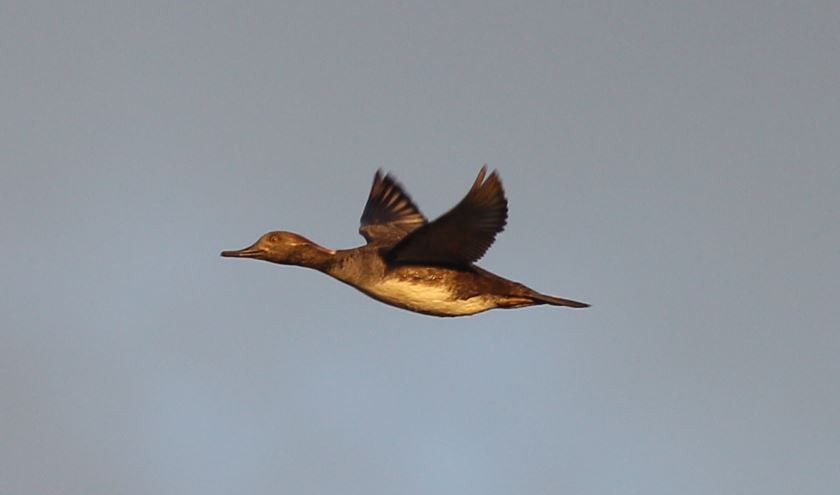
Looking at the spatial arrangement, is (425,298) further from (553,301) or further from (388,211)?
(388,211)

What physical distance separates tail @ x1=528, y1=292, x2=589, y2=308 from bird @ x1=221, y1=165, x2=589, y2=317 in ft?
0.04

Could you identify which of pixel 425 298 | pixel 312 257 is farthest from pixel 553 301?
pixel 312 257

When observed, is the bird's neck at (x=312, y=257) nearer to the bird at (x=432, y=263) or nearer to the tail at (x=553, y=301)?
the bird at (x=432, y=263)

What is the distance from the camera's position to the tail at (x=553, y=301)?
18688 millimetres

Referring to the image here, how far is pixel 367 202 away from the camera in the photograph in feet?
72.4

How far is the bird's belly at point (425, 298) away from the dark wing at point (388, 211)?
2965 mm

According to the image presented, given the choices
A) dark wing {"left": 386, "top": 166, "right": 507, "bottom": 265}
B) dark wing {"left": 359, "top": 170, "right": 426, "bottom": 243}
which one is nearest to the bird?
dark wing {"left": 386, "top": 166, "right": 507, "bottom": 265}

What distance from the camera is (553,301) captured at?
61.6 feet

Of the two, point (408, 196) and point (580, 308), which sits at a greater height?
point (408, 196)

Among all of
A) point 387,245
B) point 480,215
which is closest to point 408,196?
point 387,245

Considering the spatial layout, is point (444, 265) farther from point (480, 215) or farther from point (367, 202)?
point (367, 202)

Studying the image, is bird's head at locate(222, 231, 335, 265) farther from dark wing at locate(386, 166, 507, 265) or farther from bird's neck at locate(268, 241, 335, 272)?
dark wing at locate(386, 166, 507, 265)

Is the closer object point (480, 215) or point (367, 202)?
point (480, 215)

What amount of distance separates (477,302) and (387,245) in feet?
4.32
